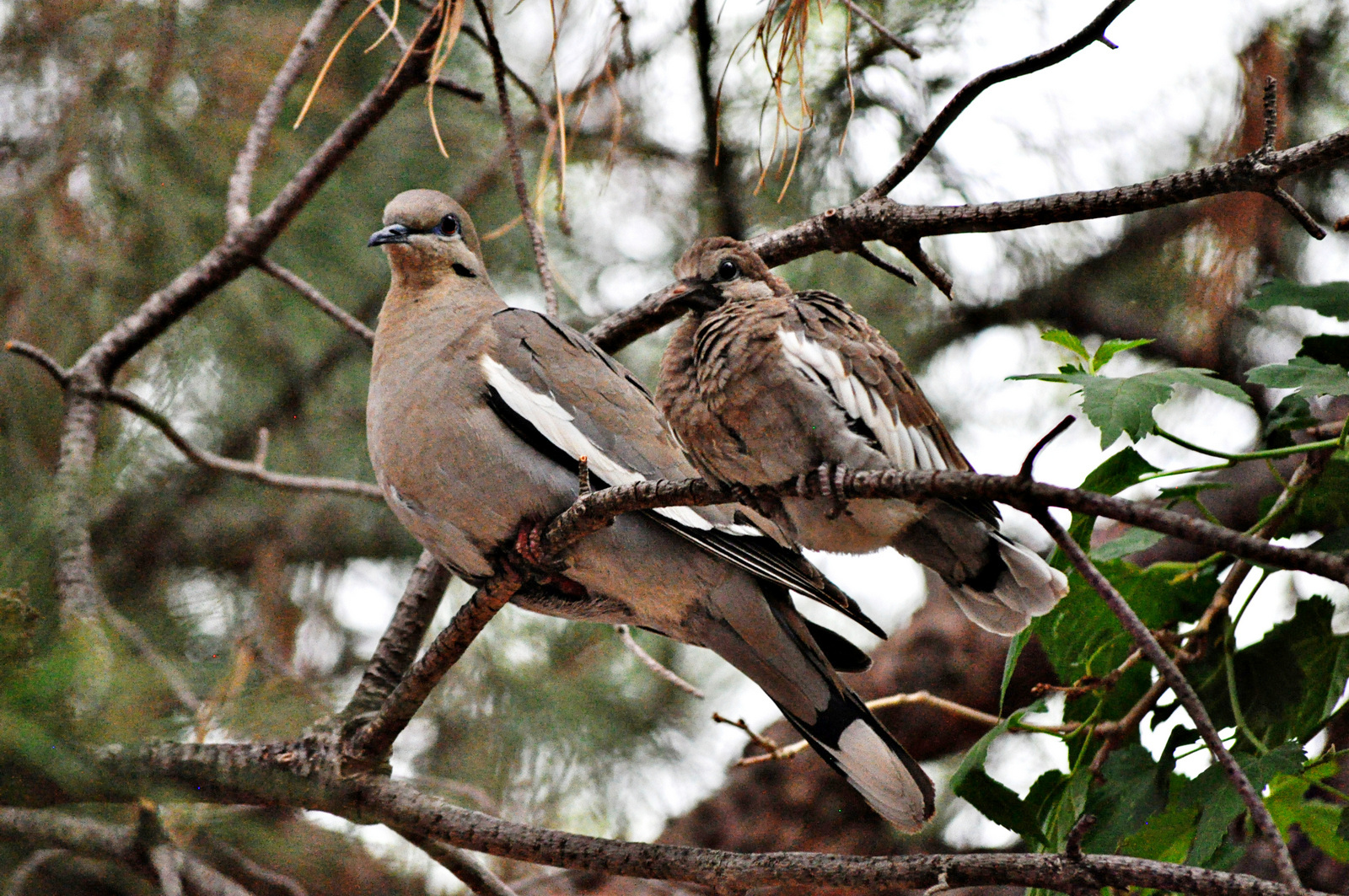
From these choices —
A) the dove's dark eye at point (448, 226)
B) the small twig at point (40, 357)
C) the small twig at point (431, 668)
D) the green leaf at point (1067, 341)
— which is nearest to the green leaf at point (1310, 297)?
the green leaf at point (1067, 341)

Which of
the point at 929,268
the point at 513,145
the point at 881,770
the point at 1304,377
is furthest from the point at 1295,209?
the point at 513,145

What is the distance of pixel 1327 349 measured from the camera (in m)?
1.64

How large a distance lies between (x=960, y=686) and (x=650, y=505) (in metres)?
2.15

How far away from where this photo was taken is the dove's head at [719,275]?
198cm

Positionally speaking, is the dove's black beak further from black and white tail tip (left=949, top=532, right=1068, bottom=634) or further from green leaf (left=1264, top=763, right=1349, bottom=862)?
green leaf (left=1264, top=763, right=1349, bottom=862)

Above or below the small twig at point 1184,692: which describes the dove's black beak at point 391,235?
above

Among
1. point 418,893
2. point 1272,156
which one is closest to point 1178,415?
point 1272,156

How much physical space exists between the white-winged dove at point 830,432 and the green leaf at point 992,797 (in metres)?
0.26

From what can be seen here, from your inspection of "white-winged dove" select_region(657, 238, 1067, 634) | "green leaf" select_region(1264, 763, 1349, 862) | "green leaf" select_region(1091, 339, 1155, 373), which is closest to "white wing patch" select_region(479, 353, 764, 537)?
"white-winged dove" select_region(657, 238, 1067, 634)

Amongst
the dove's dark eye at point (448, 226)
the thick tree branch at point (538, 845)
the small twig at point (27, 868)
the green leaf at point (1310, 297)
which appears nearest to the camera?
the small twig at point (27, 868)

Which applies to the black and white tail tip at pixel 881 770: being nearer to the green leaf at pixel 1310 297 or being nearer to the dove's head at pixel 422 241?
the green leaf at pixel 1310 297

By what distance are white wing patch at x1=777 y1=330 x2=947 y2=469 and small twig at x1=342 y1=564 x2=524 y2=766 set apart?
1.91ft

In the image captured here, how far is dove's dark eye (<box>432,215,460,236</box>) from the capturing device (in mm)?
2527

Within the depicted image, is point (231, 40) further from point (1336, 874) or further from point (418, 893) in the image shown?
point (1336, 874)
